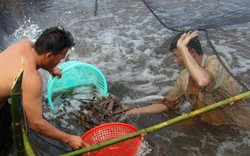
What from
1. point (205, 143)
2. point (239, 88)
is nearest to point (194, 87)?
point (239, 88)

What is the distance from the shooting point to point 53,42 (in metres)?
2.94

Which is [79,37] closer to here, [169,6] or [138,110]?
[169,6]

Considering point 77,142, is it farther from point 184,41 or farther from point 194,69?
point 184,41

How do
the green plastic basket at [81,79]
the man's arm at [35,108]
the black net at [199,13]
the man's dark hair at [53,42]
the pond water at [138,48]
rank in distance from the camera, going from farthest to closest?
the black net at [199,13], the green plastic basket at [81,79], the pond water at [138,48], the man's dark hair at [53,42], the man's arm at [35,108]

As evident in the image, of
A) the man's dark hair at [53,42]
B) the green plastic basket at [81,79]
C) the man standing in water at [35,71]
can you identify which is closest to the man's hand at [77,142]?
the man standing in water at [35,71]

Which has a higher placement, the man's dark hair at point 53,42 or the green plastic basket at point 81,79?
the man's dark hair at point 53,42

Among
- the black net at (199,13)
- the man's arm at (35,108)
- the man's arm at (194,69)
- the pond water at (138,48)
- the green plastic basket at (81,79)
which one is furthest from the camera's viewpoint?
the black net at (199,13)

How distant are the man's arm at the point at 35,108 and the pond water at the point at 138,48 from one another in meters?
0.80

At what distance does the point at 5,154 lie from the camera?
10.7 feet

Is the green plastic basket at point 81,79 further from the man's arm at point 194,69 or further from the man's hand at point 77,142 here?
the man's hand at point 77,142

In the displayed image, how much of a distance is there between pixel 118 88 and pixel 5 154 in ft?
8.51

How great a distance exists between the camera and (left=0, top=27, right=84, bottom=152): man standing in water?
2.72m

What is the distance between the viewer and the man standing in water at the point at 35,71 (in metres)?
2.72

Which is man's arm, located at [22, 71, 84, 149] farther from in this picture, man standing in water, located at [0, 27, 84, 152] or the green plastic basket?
the green plastic basket
